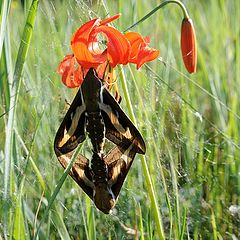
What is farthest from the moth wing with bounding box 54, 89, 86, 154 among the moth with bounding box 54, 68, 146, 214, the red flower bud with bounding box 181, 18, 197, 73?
the red flower bud with bounding box 181, 18, 197, 73

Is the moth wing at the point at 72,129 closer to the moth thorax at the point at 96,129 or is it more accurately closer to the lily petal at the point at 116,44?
the moth thorax at the point at 96,129

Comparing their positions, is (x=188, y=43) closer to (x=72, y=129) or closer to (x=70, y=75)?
(x=70, y=75)

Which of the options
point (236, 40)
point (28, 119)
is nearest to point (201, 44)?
point (236, 40)

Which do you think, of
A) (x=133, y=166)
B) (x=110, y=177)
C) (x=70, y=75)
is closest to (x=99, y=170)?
(x=110, y=177)

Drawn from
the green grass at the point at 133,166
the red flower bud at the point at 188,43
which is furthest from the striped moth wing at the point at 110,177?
the red flower bud at the point at 188,43

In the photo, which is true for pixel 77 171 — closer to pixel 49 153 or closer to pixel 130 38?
pixel 130 38

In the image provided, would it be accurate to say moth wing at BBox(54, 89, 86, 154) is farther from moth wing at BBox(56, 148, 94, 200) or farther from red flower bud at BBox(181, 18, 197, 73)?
red flower bud at BBox(181, 18, 197, 73)
